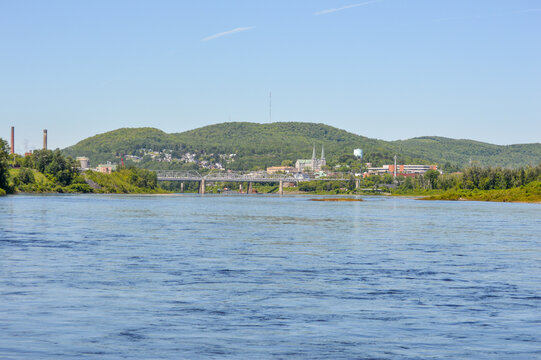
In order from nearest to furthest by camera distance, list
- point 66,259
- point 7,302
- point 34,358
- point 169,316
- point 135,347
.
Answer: point 34,358 → point 135,347 → point 169,316 → point 7,302 → point 66,259

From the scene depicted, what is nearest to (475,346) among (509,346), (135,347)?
(509,346)

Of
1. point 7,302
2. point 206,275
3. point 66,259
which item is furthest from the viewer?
point 66,259

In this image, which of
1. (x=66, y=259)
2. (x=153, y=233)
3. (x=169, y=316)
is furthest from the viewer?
(x=153, y=233)

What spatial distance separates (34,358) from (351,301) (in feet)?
35.8

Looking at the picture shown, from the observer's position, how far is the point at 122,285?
85.7ft

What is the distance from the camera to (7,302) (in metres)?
22.1

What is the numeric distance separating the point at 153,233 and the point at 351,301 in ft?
111

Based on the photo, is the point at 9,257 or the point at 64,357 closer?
the point at 64,357

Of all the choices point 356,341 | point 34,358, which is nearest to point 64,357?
point 34,358

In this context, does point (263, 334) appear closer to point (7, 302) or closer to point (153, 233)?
point (7, 302)

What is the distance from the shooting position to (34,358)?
15.5 m

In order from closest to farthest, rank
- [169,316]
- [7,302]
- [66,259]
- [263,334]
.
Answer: [263,334] → [169,316] → [7,302] → [66,259]

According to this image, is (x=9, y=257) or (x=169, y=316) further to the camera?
(x=9, y=257)

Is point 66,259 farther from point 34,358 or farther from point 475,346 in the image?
point 475,346
